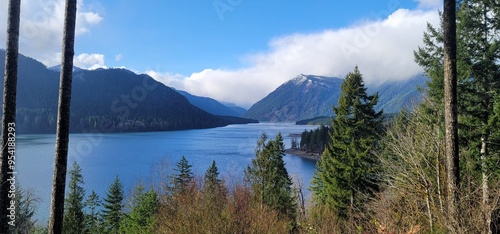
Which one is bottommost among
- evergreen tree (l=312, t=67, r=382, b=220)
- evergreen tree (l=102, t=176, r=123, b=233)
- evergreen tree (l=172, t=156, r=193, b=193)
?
evergreen tree (l=102, t=176, r=123, b=233)

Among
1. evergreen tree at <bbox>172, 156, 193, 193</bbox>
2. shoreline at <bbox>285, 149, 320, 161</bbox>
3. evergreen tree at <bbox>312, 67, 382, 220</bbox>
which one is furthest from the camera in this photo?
shoreline at <bbox>285, 149, 320, 161</bbox>

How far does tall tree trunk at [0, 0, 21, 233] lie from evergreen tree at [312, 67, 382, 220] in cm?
1691

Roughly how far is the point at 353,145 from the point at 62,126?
54.5 ft

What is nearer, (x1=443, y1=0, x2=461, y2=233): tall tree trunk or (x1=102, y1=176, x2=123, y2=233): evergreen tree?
(x1=443, y1=0, x2=461, y2=233): tall tree trunk

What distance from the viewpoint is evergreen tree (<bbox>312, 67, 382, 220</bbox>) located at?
1912 cm

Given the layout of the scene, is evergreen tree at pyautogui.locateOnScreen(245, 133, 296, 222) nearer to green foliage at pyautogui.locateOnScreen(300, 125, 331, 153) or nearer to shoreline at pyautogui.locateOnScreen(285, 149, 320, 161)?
shoreline at pyautogui.locateOnScreen(285, 149, 320, 161)

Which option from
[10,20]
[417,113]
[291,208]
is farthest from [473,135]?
[291,208]

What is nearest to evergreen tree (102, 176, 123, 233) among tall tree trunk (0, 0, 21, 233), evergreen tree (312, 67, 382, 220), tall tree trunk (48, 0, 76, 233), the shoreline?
evergreen tree (312, 67, 382, 220)

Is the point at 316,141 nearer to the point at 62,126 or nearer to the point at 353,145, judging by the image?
the point at 353,145

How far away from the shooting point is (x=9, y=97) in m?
5.80

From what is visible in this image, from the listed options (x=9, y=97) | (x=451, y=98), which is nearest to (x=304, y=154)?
(x=451, y=98)

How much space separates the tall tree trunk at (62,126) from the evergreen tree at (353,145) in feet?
53.8

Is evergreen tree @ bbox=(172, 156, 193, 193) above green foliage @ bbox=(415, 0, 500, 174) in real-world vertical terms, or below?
below

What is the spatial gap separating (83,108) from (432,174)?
194 meters
